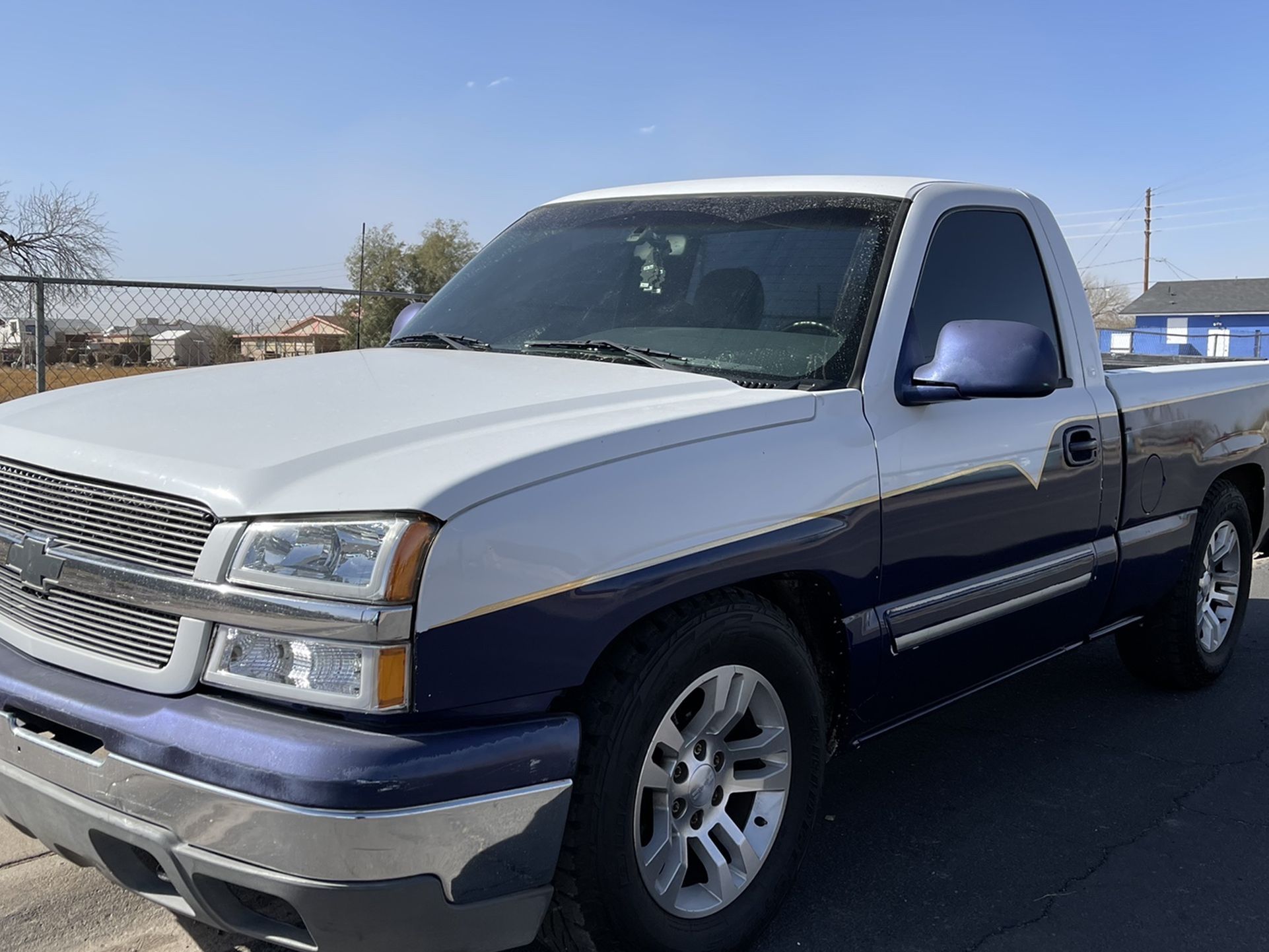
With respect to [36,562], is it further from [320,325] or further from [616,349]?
[320,325]

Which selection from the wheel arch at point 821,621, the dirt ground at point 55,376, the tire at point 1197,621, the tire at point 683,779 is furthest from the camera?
the dirt ground at point 55,376

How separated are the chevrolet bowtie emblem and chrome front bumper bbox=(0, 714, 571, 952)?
0.97ft

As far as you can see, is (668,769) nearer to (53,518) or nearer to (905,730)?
(53,518)

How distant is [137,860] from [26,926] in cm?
82

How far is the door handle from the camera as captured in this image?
3.65m

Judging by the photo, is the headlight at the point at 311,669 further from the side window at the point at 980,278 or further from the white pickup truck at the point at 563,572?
the side window at the point at 980,278

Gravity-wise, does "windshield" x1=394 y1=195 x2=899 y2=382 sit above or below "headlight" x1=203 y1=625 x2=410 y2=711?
above

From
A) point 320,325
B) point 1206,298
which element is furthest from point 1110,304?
point 320,325

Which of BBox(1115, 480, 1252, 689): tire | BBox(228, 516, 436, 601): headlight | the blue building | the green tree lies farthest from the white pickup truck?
the blue building

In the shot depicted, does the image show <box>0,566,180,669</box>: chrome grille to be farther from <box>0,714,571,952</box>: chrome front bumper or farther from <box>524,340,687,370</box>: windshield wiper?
<box>524,340,687,370</box>: windshield wiper

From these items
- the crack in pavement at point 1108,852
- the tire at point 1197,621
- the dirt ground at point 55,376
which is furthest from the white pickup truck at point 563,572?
the dirt ground at point 55,376

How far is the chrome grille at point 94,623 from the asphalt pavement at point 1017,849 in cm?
86

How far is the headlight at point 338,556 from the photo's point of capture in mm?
2045

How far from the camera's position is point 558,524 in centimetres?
222
